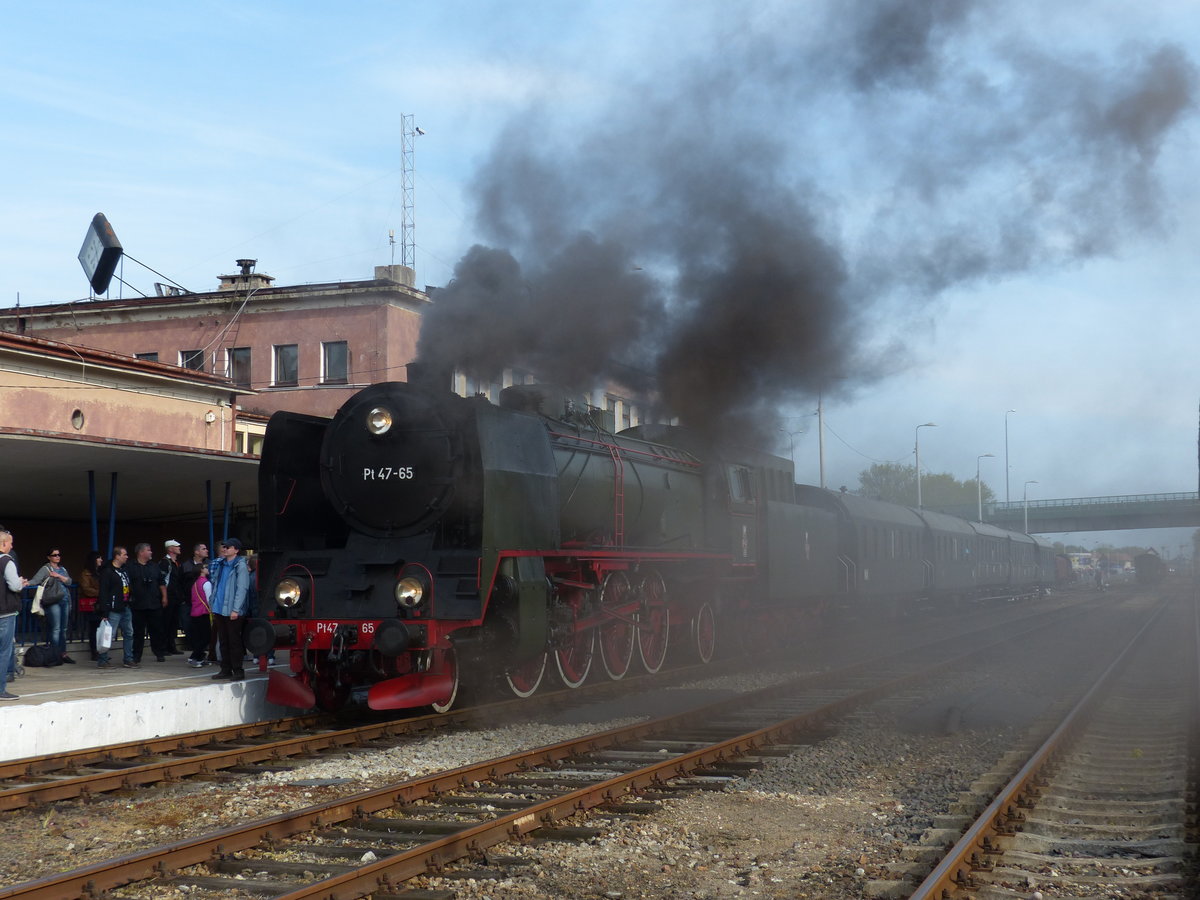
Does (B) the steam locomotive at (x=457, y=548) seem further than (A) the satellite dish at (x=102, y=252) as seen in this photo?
No

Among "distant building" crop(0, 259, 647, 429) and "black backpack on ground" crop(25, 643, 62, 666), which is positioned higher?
"distant building" crop(0, 259, 647, 429)

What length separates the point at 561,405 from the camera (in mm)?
12594

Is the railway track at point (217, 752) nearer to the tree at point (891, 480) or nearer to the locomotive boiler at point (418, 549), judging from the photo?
the locomotive boiler at point (418, 549)

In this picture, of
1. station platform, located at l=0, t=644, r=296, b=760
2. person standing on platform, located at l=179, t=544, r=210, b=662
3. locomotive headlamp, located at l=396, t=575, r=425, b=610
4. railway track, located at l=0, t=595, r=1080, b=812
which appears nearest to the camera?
railway track, located at l=0, t=595, r=1080, b=812

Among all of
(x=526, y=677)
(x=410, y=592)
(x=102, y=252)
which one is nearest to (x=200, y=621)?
(x=526, y=677)

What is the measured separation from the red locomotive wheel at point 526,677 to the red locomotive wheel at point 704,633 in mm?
3859

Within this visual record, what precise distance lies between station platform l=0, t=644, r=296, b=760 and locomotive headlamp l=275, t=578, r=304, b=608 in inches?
41.8

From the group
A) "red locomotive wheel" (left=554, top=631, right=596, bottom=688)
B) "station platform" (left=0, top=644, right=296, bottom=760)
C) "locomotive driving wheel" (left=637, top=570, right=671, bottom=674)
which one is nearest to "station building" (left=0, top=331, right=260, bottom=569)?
"station platform" (left=0, top=644, right=296, bottom=760)

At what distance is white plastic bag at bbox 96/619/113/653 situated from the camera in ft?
42.2

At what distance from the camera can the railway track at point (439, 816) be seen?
5355mm

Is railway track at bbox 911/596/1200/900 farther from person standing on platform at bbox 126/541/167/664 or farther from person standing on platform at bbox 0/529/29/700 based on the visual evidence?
person standing on platform at bbox 126/541/167/664

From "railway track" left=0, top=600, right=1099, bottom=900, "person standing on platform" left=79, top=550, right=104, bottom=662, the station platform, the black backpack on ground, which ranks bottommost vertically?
"railway track" left=0, top=600, right=1099, bottom=900

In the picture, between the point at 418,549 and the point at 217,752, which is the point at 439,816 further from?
the point at 418,549

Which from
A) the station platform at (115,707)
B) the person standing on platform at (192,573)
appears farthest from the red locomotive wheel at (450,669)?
the person standing on platform at (192,573)
